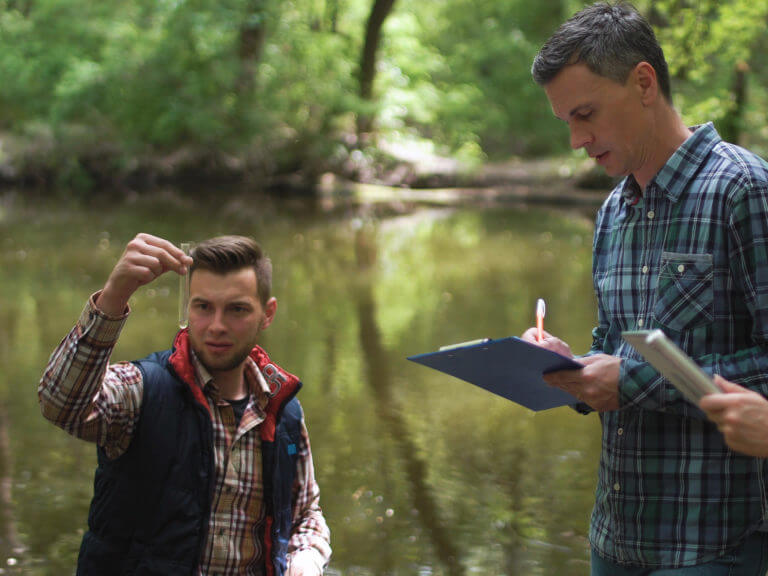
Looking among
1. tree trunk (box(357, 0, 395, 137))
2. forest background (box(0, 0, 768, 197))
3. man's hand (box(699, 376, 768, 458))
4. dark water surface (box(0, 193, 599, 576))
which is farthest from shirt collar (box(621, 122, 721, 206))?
tree trunk (box(357, 0, 395, 137))

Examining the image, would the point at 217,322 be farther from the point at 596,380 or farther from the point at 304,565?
the point at 596,380

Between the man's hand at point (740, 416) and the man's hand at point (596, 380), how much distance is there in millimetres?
375

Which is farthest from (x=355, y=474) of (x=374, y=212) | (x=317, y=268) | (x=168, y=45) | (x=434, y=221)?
(x=168, y=45)

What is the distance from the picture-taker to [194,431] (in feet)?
8.31

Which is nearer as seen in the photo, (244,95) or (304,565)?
(304,565)

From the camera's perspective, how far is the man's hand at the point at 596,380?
2.18 m

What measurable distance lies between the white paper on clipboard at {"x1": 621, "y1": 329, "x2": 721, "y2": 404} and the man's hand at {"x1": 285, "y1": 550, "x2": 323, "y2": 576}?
1229 mm

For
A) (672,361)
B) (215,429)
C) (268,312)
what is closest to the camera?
(672,361)

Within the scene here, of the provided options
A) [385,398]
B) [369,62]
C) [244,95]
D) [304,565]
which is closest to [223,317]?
[304,565]

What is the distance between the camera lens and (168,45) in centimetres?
2350

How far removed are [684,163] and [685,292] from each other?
0.97 feet

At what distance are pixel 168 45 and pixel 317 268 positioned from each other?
13.0 meters

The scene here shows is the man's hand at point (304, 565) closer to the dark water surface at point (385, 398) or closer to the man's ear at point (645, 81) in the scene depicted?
the man's ear at point (645, 81)

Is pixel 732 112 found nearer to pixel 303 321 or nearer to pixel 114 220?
pixel 303 321
